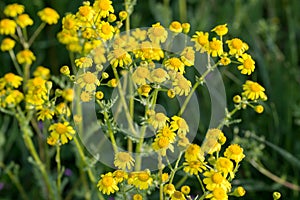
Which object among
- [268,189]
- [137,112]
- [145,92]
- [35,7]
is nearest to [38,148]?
[137,112]

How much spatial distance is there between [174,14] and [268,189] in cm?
131

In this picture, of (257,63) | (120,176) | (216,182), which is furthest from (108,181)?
(257,63)

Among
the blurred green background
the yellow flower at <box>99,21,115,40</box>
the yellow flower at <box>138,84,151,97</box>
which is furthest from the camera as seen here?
the blurred green background

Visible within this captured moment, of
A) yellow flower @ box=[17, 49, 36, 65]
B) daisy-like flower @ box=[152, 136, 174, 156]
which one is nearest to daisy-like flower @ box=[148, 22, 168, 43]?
daisy-like flower @ box=[152, 136, 174, 156]

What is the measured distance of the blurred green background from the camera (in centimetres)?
244

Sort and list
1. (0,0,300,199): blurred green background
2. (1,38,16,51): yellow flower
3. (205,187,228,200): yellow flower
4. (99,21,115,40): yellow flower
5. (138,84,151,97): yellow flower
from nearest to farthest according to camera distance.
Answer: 1. (205,187,228,200): yellow flower
2. (138,84,151,97): yellow flower
3. (99,21,115,40): yellow flower
4. (1,38,16,51): yellow flower
5. (0,0,300,199): blurred green background

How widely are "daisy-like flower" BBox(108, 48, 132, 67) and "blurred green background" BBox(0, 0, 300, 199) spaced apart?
674 mm

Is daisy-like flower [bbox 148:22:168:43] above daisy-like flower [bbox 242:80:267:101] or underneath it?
above

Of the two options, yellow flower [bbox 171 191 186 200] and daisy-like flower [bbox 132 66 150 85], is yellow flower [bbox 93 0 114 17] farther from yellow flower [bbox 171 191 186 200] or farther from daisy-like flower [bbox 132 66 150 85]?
yellow flower [bbox 171 191 186 200]

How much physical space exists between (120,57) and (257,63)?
1.52 meters

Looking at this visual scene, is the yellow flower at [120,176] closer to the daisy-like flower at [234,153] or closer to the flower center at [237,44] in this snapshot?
the daisy-like flower at [234,153]

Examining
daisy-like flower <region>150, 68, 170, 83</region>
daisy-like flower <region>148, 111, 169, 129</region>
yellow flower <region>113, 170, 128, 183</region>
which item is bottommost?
yellow flower <region>113, 170, 128, 183</region>

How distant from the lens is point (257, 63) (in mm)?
2898

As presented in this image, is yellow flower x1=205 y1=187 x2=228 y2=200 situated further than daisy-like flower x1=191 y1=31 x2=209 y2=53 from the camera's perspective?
No
